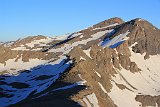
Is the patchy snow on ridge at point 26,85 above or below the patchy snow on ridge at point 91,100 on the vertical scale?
above

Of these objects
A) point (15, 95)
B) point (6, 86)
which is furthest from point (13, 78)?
point (15, 95)

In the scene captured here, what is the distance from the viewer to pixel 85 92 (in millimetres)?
122812

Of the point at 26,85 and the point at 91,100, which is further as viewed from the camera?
the point at 26,85

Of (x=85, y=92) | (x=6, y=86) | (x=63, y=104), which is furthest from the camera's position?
(x=6, y=86)

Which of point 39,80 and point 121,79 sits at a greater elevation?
point 39,80

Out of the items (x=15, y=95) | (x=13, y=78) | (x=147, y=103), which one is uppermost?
(x=13, y=78)

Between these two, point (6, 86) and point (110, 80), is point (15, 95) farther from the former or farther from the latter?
point (110, 80)

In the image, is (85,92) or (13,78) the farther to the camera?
(13,78)

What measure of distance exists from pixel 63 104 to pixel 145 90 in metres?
94.1

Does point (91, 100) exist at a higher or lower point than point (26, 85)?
lower

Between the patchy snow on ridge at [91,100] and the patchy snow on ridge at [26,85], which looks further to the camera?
the patchy snow on ridge at [26,85]

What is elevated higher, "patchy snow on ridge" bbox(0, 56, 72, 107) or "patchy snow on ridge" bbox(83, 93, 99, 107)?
"patchy snow on ridge" bbox(0, 56, 72, 107)

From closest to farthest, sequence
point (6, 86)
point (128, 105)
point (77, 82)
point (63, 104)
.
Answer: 1. point (63, 104)
2. point (77, 82)
3. point (128, 105)
4. point (6, 86)

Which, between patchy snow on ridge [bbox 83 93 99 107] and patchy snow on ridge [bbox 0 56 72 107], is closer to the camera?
patchy snow on ridge [bbox 83 93 99 107]
